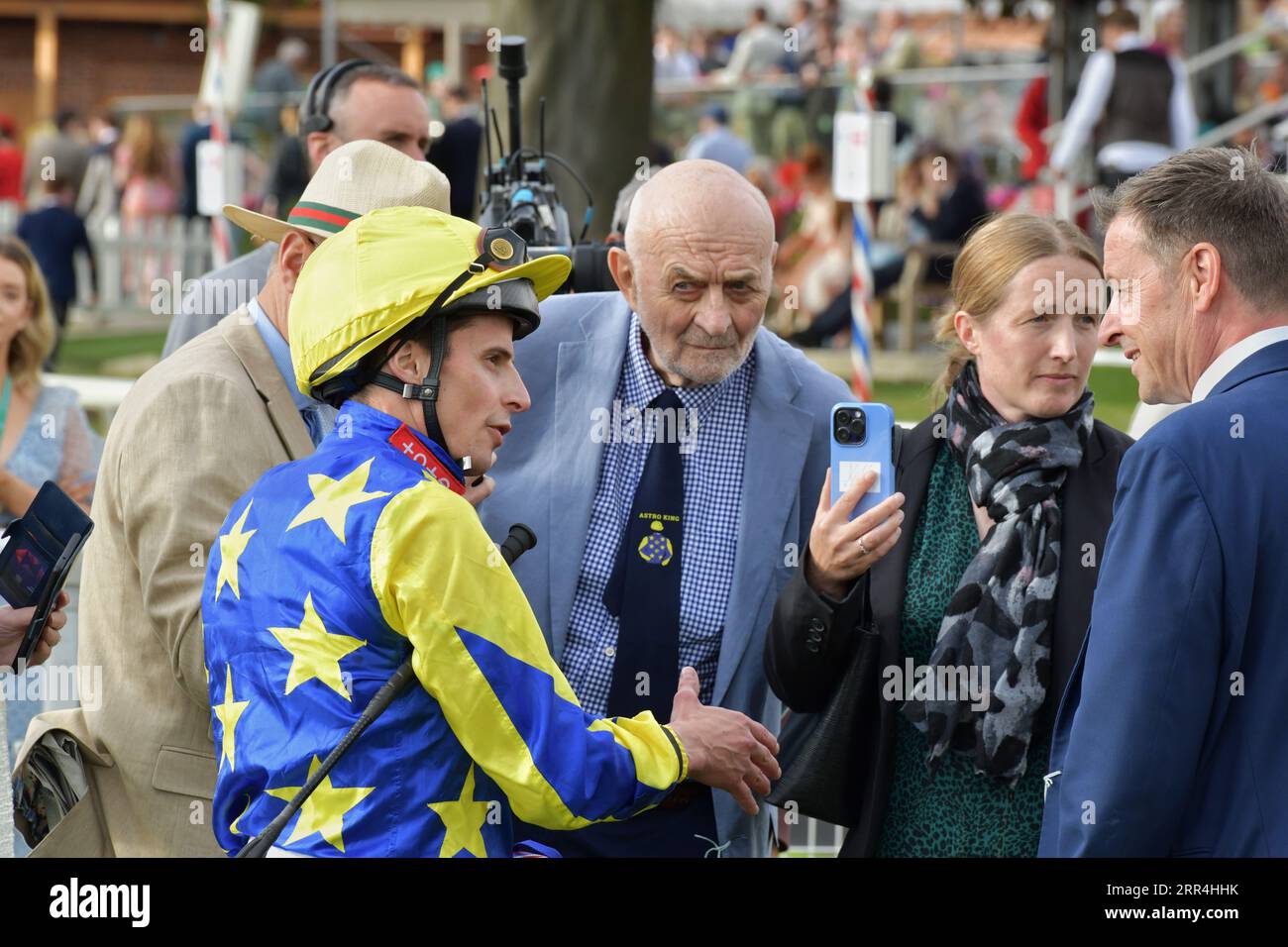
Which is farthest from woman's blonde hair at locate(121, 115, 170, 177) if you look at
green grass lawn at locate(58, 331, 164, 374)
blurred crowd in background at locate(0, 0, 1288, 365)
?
green grass lawn at locate(58, 331, 164, 374)

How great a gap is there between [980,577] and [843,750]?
0.46 meters

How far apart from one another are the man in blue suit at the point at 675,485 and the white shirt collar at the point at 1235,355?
3.80ft

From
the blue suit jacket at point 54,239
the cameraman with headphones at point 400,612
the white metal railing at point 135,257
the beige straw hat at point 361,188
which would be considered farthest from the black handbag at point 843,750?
the white metal railing at point 135,257

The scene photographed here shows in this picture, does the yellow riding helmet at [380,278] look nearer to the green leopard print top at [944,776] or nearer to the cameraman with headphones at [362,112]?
the green leopard print top at [944,776]

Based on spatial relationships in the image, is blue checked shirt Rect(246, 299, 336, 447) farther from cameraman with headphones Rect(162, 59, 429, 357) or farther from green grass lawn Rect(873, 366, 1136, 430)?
green grass lawn Rect(873, 366, 1136, 430)

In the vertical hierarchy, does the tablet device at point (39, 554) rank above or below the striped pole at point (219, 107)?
below

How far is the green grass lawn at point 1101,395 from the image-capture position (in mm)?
10430

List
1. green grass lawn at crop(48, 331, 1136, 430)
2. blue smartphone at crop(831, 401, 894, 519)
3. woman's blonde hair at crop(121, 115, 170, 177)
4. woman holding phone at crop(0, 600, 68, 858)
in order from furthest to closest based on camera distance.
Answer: woman's blonde hair at crop(121, 115, 170, 177) → green grass lawn at crop(48, 331, 1136, 430) → blue smartphone at crop(831, 401, 894, 519) → woman holding phone at crop(0, 600, 68, 858)

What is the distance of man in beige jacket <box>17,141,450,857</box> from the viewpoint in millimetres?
3227

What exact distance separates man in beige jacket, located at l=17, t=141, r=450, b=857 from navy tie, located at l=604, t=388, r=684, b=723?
431mm
